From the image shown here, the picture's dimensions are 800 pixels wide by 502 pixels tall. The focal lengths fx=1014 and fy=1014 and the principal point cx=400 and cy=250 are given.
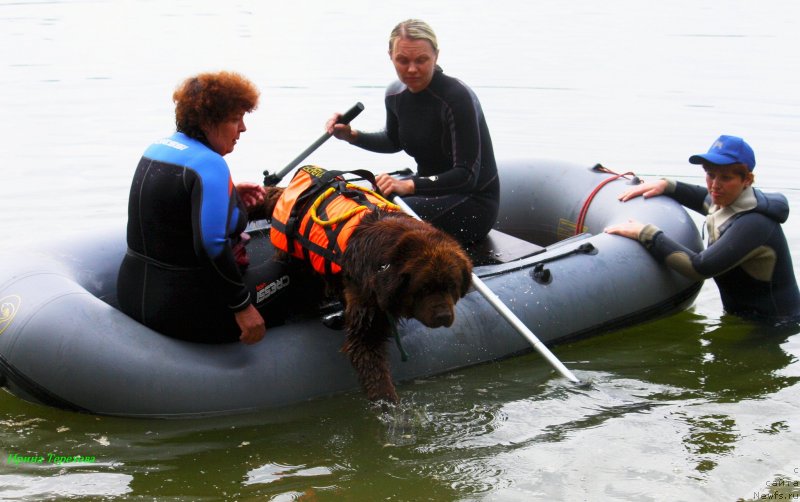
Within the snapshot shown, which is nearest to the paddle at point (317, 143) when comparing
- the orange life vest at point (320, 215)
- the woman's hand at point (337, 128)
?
the woman's hand at point (337, 128)

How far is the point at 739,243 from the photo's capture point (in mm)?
5719

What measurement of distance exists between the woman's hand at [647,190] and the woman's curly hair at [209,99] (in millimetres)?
2965

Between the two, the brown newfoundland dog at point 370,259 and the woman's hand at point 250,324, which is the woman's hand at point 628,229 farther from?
the woman's hand at point 250,324

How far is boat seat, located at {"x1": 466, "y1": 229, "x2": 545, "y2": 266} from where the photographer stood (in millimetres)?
5920

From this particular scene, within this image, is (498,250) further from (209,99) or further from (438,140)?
(209,99)

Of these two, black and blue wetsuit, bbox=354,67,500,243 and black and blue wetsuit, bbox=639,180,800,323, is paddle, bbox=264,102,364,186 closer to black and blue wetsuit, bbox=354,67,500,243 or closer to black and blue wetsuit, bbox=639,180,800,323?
black and blue wetsuit, bbox=354,67,500,243

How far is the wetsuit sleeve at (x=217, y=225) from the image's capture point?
434 centimetres

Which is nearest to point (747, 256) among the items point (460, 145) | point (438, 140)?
point (460, 145)

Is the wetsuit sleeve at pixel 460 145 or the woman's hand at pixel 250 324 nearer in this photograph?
the woman's hand at pixel 250 324

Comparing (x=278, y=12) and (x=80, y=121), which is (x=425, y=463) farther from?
(x=278, y=12)

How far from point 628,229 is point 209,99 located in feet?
9.24

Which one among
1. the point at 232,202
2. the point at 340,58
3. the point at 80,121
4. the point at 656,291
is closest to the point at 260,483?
the point at 232,202

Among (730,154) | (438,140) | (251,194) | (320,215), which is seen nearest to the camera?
(320,215)

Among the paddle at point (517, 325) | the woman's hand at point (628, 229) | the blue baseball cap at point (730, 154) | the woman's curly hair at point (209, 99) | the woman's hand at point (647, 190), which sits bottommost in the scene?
the paddle at point (517, 325)
